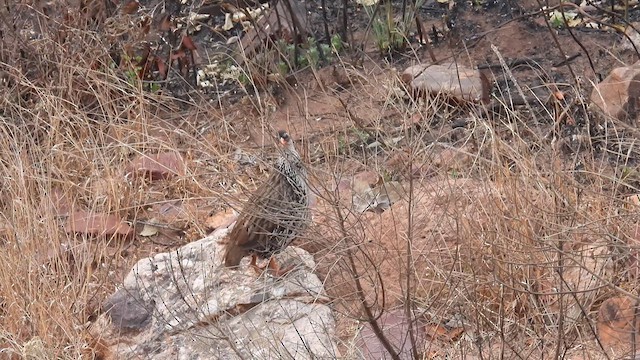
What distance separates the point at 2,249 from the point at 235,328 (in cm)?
115

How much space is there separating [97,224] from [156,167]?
588mm

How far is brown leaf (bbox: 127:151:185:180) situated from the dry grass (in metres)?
0.06

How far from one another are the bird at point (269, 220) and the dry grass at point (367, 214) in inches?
5.6

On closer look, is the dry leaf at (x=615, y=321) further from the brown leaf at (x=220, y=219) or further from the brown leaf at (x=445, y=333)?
the brown leaf at (x=220, y=219)

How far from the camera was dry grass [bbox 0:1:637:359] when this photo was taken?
3844 millimetres

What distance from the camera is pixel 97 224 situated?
5.49 meters

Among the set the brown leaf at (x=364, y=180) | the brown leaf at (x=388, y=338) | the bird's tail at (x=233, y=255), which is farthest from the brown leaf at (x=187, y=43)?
the brown leaf at (x=388, y=338)

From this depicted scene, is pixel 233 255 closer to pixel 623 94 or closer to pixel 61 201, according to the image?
pixel 61 201

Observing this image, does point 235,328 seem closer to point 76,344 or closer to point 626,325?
point 76,344

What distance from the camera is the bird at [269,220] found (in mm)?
4691

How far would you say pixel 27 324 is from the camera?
468cm

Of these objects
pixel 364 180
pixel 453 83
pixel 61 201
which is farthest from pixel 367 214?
pixel 61 201

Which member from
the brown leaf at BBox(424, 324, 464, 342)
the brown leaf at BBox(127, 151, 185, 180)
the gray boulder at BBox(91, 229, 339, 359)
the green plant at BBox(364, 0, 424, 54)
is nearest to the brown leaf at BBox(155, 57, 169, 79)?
the brown leaf at BBox(127, 151, 185, 180)

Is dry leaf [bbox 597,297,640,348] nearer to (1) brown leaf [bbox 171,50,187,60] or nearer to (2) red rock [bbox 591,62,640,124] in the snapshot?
(2) red rock [bbox 591,62,640,124]
